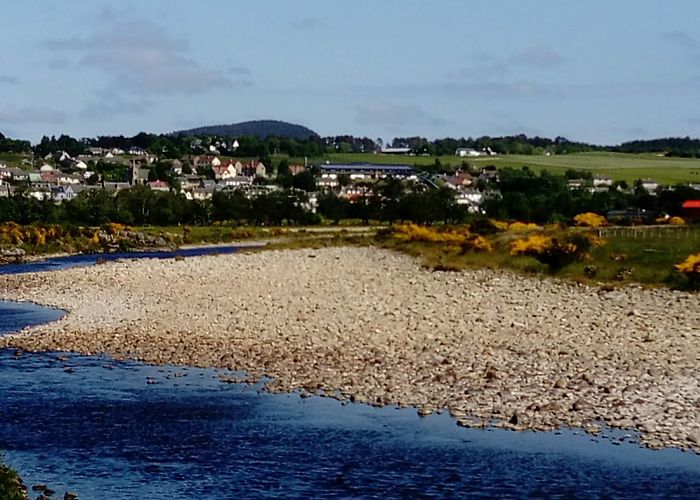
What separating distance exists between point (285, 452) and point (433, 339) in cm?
1004

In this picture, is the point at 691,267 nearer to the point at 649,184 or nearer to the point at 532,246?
the point at 532,246

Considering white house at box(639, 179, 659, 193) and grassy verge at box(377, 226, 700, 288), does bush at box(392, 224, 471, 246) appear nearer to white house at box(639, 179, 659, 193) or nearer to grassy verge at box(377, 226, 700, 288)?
grassy verge at box(377, 226, 700, 288)

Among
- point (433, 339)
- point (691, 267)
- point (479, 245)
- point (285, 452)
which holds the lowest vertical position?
point (285, 452)

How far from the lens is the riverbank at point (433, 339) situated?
20.7m

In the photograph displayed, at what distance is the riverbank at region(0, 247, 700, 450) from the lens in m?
20.7

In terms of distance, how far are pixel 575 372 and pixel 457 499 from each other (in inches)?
321

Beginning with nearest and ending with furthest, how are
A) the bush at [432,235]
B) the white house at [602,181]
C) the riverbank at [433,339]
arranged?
the riverbank at [433,339]
the bush at [432,235]
the white house at [602,181]

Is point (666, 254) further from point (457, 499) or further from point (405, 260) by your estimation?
point (457, 499)

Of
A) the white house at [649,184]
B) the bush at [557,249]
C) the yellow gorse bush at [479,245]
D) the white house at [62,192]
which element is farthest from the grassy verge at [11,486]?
the white house at [62,192]

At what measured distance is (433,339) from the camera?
91.1ft

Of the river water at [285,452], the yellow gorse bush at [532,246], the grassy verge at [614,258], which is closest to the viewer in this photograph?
the river water at [285,452]

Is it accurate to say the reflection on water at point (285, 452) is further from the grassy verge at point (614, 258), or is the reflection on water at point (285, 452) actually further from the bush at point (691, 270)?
the grassy verge at point (614, 258)

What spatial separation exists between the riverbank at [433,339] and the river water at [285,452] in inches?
38.6

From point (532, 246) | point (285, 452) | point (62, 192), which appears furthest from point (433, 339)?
point (62, 192)
